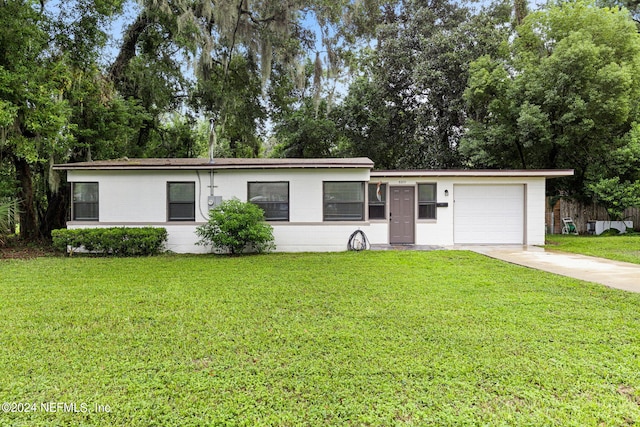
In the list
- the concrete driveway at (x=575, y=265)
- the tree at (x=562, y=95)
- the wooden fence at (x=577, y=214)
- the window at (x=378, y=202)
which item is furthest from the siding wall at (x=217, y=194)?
the wooden fence at (x=577, y=214)

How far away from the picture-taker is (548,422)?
7.09 ft

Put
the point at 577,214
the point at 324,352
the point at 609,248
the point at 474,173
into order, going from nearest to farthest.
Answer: the point at 324,352 → the point at 609,248 → the point at 474,173 → the point at 577,214

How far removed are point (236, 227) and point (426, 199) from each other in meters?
5.65

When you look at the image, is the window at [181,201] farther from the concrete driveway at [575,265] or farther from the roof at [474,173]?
the concrete driveway at [575,265]

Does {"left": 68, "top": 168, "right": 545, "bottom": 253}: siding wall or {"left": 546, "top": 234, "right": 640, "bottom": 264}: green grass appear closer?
{"left": 546, "top": 234, "right": 640, "bottom": 264}: green grass

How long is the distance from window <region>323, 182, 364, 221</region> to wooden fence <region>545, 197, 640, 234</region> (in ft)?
31.9

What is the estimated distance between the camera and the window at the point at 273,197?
9.95 meters

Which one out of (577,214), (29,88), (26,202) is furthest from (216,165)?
(577,214)

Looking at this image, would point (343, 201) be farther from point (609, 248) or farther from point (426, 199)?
point (609, 248)

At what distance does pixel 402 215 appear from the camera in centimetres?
1061

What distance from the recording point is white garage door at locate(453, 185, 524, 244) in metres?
10.8

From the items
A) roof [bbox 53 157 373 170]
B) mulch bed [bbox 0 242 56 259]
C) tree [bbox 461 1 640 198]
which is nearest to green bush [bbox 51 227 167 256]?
mulch bed [bbox 0 242 56 259]

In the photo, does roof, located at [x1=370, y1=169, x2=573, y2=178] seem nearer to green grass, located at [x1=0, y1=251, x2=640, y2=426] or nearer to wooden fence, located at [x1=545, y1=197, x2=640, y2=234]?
green grass, located at [x1=0, y1=251, x2=640, y2=426]

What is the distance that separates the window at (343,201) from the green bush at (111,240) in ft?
15.1
